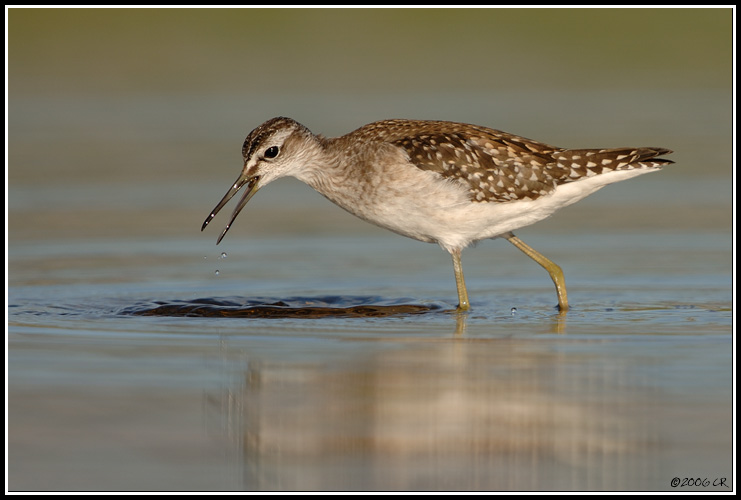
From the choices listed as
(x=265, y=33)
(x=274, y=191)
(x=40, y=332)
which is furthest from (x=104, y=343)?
(x=265, y=33)

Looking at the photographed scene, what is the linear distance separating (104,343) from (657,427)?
4.34m

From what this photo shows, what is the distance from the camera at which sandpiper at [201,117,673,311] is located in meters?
11.5

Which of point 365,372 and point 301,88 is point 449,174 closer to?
point 365,372

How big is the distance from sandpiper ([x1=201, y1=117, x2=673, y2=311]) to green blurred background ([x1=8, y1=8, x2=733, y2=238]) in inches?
128

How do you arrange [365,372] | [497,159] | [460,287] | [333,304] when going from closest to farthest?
[365,372] < [460,287] < [333,304] < [497,159]

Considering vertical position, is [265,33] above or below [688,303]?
above

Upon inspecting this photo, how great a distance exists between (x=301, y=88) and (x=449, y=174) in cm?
1356

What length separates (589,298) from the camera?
11688 millimetres

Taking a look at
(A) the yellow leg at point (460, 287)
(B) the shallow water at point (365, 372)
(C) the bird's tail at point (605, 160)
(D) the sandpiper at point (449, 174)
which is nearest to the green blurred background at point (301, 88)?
(B) the shallow water at point (365, 372)

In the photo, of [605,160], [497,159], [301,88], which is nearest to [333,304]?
[497,159]

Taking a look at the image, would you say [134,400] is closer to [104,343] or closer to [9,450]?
[9,450]

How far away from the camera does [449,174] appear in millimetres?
11500

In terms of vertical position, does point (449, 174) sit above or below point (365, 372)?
above

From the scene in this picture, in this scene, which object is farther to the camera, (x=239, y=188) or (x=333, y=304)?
(x=239, y=188)
